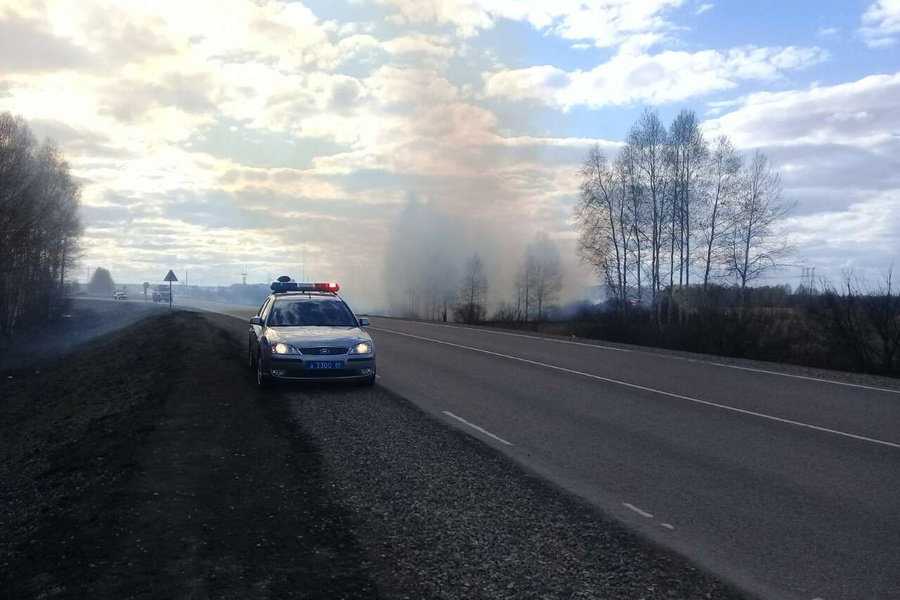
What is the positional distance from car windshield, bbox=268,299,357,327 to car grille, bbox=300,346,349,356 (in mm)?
1274

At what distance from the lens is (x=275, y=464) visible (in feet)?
25.5

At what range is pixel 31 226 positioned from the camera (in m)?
38.3

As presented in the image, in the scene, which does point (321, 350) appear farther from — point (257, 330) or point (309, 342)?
point (257, 330)

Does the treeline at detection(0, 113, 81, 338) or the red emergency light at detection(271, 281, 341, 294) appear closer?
the red emergency light at detection(271, 281, 341, 294)

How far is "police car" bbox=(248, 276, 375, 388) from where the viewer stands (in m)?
12.5

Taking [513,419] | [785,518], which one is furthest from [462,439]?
[785,518]

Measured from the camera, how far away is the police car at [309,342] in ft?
40.9

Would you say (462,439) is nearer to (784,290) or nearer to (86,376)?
(86,376)

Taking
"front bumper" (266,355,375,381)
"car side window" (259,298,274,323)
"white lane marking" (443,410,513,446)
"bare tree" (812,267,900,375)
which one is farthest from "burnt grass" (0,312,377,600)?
"bare tree" (812,267,900,375)

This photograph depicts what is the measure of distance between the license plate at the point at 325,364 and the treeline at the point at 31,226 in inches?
1140

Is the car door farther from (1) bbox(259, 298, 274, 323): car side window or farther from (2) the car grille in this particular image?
(2) the car grille

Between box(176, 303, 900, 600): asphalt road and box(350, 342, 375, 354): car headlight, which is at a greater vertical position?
box(350, 342, 375, 354): car headlight

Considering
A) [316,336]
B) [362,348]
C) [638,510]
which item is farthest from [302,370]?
[638,510]

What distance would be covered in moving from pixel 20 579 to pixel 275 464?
9.75 ft
